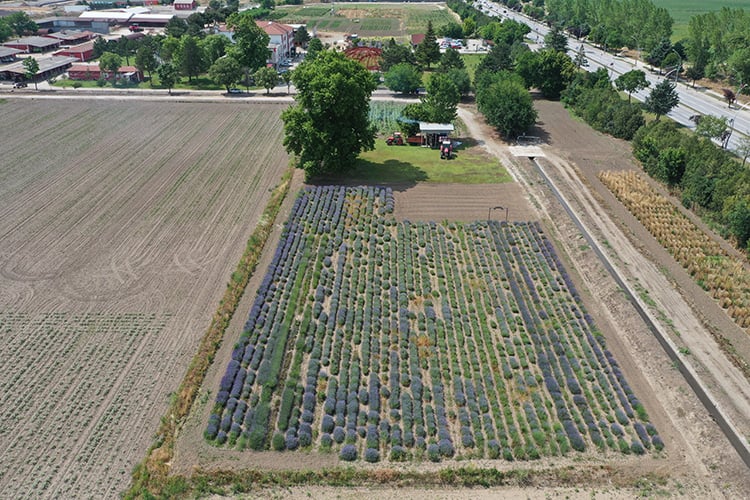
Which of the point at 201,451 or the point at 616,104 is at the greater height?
the point at 616,104

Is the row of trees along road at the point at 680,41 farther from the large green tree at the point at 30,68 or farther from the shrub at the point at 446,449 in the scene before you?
the large green tree at the point at 30,68

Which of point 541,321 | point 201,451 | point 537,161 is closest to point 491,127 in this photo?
point 537,161

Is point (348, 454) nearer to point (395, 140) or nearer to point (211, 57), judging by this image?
point (395, 140)

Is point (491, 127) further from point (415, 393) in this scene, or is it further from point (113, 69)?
point (113, 69)

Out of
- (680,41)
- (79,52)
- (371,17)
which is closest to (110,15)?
(79,52)

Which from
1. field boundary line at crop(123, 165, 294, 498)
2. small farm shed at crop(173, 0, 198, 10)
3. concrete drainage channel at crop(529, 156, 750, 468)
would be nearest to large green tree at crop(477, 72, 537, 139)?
concrete drainage channel at crop(529, 156, 750, 468)

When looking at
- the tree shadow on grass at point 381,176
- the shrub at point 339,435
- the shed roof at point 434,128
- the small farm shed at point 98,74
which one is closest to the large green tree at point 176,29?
the small farm shed at point 98,74

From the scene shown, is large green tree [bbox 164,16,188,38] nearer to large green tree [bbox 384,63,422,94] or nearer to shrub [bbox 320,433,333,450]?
large green tree [bbox 384,63,422,94]
